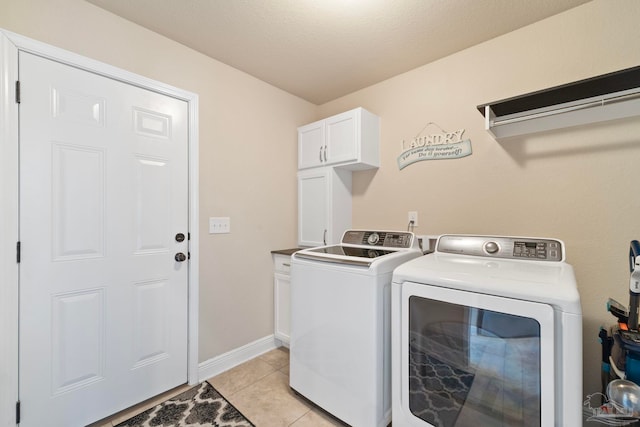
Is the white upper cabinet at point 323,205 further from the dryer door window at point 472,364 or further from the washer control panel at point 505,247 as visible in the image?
the dryer door window at point 472,364

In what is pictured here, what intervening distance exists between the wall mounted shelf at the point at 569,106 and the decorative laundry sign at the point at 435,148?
0.84ft

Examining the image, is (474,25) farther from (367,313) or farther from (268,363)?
(268,363)

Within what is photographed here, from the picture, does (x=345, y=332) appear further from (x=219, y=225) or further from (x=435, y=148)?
(x=435, y=148)

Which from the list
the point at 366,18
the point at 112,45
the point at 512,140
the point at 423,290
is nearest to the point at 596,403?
the point at 423,290

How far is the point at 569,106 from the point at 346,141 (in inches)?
56.9

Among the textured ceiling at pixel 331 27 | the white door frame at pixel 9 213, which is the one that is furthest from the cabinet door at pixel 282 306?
the textured ceiling at pixel 331 27

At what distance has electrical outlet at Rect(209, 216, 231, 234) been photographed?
7.06 feet

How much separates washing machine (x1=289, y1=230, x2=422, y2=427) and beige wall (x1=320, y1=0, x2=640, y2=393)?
60cm

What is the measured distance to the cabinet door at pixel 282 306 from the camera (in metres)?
2.48

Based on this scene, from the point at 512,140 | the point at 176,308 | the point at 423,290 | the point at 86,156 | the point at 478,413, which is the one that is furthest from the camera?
the point at 176,308

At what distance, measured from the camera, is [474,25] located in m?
1.76

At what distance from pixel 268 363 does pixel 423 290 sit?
5.44ft

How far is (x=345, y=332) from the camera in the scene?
157 centimetres

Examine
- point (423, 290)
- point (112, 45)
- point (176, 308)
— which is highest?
point (112, 45)
